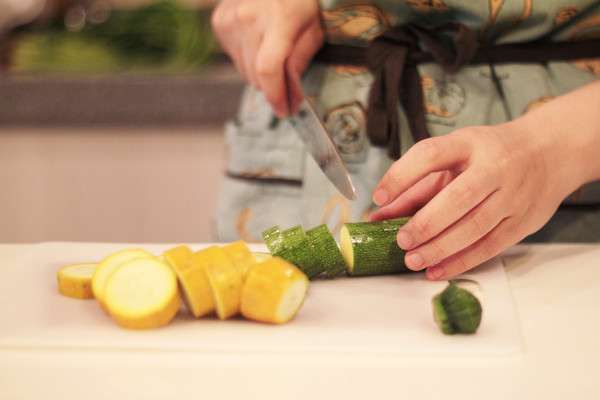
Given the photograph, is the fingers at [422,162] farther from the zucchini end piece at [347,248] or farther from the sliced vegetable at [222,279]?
the sliced vegetable at [222,279]

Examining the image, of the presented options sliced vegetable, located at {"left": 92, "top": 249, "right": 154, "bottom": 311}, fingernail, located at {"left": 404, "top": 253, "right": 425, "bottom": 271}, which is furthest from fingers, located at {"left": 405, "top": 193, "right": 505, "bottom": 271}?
sliced vegetable, located at {"left": 92, "top": 249, "right": 154, "bottom": 311}

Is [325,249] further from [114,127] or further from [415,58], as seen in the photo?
[114,127]

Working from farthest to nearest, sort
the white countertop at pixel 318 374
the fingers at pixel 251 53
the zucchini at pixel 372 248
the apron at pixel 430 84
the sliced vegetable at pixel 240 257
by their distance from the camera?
the fingers at pixel 251 53
the apron at pixel 430 84
the zucchini at pixel 372 248
the sliced vegetable at pixel 240 257
the white countertop at pixel 318 374

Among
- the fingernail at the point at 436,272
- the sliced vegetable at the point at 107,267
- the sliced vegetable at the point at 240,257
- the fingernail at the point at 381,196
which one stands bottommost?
the fingernail at the point at 436,272

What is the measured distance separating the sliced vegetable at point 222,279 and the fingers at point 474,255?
0.27 meters

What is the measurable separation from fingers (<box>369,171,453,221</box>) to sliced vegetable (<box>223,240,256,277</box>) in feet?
0.80

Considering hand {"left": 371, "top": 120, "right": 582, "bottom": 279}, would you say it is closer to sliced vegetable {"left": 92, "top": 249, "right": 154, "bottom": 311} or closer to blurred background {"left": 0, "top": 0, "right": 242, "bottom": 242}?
sliced vegetable {"left": 92, "top": 249, "right": 154, "bottom": 311}

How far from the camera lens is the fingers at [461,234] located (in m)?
0.96

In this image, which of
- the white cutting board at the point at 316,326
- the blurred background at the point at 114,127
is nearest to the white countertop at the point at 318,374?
the white cutting board at the point at 316,326

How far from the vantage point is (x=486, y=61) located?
4.07 feet

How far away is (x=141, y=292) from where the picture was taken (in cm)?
87

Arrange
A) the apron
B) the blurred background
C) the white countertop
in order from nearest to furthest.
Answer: the white countertop
the apron
the blurred background

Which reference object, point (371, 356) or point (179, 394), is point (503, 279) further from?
point (179, 394)

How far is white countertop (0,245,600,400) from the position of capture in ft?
2.55
